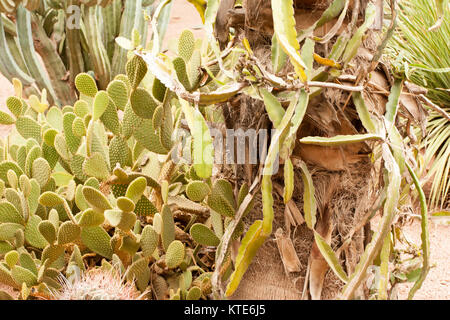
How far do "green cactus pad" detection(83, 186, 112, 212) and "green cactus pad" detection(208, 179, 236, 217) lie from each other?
0.52ft

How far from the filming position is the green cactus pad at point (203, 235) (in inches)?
34.2

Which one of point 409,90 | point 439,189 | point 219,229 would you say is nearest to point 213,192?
point 219,229

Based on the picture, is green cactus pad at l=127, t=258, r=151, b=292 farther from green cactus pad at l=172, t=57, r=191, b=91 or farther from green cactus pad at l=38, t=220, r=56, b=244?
green cactus pad at l=172, t=57, r=191, b=91

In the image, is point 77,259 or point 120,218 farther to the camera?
point 77,259

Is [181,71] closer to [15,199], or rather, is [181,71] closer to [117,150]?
[117,150]

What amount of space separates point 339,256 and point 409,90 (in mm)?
269

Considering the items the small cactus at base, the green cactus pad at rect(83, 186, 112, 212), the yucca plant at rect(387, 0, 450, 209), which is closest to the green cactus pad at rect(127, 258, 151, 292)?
the small cactus at base

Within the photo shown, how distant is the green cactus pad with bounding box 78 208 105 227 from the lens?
0.79 metres

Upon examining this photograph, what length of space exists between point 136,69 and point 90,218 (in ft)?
0.78

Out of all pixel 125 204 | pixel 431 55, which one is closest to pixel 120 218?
pixel 125 204

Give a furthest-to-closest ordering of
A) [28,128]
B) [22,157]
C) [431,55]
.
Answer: [431,55], [28,128], [22,157]

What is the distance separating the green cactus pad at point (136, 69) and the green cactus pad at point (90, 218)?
201mm

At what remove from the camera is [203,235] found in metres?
0.88

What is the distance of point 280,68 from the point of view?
673 millimetres
